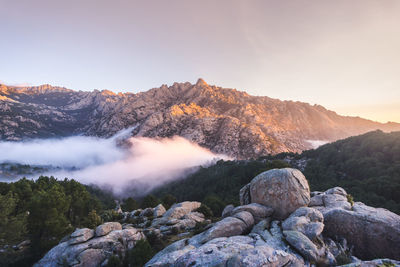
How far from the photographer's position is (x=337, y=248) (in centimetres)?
1800

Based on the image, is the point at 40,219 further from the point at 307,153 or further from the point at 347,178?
the point at 307,153

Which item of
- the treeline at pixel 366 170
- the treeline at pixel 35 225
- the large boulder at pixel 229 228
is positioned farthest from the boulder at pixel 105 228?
the treeline at pixel 366 170

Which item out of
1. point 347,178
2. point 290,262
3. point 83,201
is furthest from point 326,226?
point 347,178

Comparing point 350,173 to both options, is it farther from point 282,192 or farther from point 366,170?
point 282,192

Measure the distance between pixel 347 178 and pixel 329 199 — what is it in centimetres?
12463

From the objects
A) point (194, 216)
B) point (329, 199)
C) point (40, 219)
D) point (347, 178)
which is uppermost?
point (329, 199)

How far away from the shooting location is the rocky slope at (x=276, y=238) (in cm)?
1362

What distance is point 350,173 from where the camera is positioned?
12475 cm

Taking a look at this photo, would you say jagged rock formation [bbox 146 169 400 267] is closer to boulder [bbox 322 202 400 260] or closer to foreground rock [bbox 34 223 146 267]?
boulder [bbox 322 202 400 260]

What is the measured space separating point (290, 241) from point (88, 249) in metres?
27.8

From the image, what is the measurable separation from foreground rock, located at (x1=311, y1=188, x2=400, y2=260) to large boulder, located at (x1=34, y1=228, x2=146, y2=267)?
29114 millimetres

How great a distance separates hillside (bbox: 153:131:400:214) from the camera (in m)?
77.9

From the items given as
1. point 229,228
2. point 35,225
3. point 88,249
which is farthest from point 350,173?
point 35,225

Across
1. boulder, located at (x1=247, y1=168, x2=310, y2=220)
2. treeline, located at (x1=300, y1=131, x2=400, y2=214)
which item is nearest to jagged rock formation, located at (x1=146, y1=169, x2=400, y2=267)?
boulder, located at (x1=247, y1=168, x2=310, y2=220)
